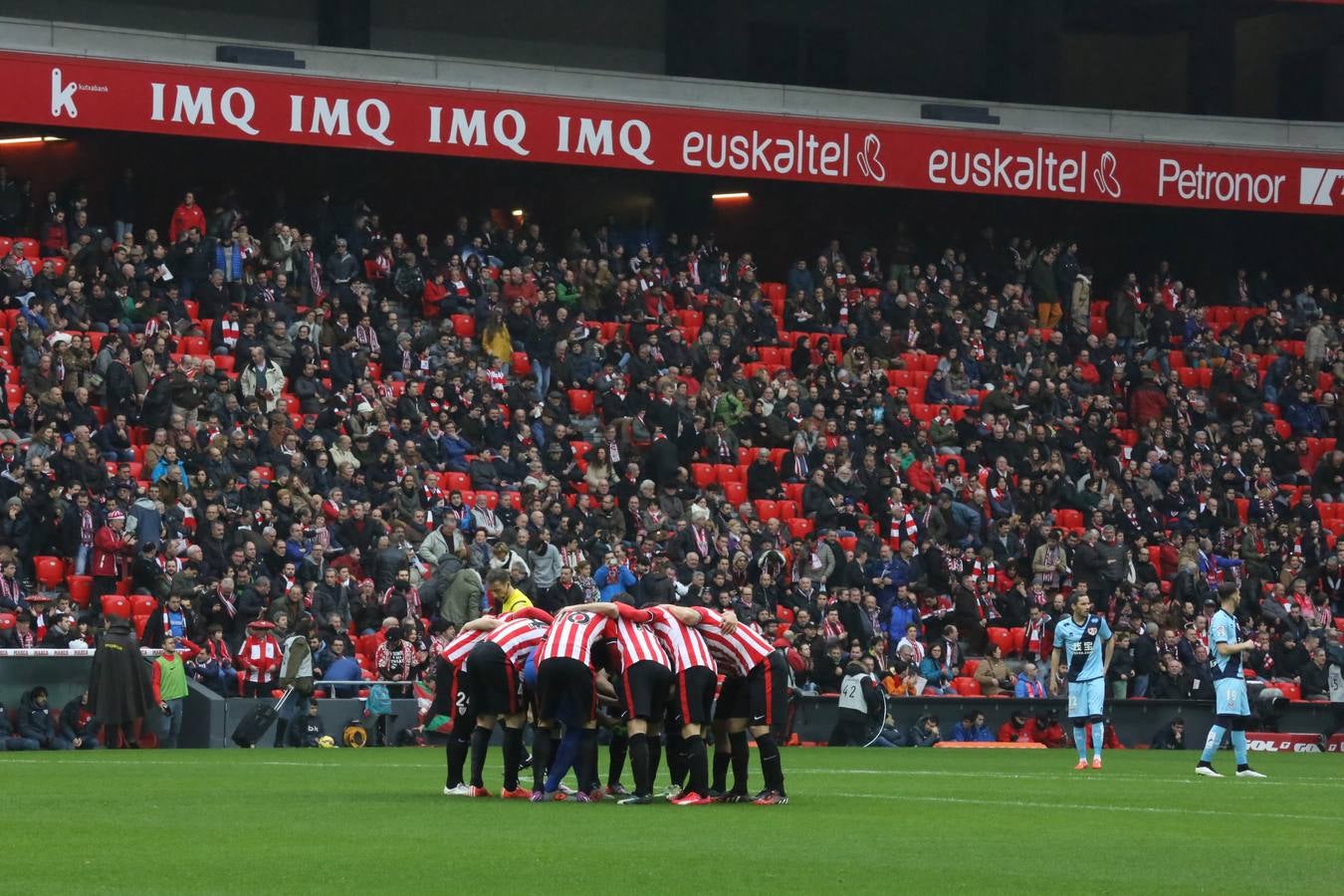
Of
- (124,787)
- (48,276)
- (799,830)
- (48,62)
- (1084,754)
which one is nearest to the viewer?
(799,830)

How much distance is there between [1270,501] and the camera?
118 feet

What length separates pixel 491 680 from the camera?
15.7m

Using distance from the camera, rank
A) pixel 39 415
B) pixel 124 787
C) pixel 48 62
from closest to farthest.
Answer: pixel 124 787
pixel 39 415
pixel 48 62

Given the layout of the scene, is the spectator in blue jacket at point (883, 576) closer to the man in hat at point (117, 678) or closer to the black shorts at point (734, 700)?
the man in hat at point (117, 678)

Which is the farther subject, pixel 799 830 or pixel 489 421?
pixel 489 421

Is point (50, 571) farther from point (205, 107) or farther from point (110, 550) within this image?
point (205, 107)

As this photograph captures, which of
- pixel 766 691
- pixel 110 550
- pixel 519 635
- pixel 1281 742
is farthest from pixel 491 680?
pixel 1281 742

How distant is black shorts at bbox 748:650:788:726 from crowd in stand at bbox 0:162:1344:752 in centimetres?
1153

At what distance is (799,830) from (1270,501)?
24.1m

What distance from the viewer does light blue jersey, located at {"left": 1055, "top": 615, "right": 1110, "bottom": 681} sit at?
2236cm

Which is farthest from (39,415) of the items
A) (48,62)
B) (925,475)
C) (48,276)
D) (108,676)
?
(925,475)

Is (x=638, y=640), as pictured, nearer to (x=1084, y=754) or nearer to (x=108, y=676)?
(x=1084, y=754)

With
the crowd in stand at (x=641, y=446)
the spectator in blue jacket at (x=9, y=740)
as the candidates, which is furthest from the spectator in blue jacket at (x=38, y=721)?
the crowd in stand at (x=641, y=446)

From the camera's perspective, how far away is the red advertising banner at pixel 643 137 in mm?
32812
